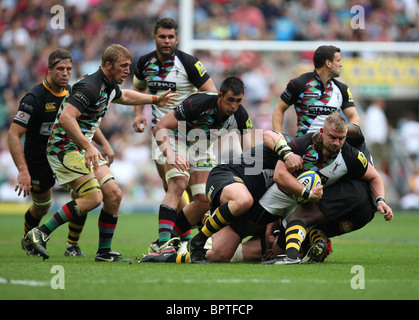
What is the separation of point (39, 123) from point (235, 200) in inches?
110

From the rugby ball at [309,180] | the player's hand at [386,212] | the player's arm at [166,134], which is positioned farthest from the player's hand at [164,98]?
the player's hand at [386,212]

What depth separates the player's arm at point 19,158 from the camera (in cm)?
795

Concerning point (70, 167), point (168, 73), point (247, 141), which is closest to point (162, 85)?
point (168, 73)

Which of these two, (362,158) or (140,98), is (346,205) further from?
(140,98)

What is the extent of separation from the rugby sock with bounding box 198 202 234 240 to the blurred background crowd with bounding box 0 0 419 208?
991 cm

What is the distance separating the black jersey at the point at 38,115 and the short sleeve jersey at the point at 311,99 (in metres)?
2.82

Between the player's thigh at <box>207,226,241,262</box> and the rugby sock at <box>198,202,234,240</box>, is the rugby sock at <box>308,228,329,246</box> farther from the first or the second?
the rugby sock at <box>198,202,234,240</box>

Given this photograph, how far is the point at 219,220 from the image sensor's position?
23.6 ft

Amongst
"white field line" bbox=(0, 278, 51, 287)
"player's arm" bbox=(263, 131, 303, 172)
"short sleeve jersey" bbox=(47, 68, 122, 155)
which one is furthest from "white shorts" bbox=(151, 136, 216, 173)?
"white field line" bbox=(0, 278, 51, 287)

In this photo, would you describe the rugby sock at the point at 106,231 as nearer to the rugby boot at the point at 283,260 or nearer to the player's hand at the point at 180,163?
the player's hand at the point at 180,163

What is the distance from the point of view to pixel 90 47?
66.8ft

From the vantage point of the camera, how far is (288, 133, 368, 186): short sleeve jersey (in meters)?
7.14

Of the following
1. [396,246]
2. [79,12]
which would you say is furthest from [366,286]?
[79,12]

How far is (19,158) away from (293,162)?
3188mm
